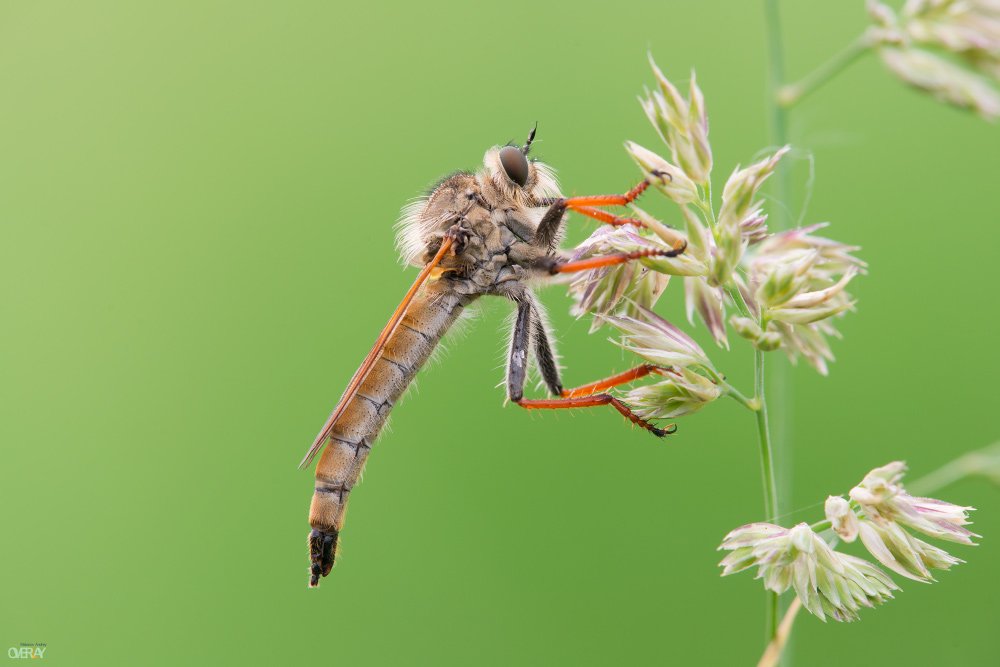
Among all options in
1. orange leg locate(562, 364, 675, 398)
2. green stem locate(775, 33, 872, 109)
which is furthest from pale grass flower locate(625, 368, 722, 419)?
green stem locate(775, 33, 872, 109)

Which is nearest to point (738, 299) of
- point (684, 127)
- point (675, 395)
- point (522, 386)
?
point (675, 395)

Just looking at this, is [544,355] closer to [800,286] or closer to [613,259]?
[613,259]

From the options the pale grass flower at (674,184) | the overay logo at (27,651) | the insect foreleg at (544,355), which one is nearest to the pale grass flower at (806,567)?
the pale grass flower at (674,184)

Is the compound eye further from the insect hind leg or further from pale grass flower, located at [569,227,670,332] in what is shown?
the insect hind leg

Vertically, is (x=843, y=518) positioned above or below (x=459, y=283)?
A: below

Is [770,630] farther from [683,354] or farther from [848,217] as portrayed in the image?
[848,217]

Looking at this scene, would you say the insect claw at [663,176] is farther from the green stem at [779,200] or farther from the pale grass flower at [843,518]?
the pale grass flower at [843,518]

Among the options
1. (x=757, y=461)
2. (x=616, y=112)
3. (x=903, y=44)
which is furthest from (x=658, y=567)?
(x=903, y=44)
